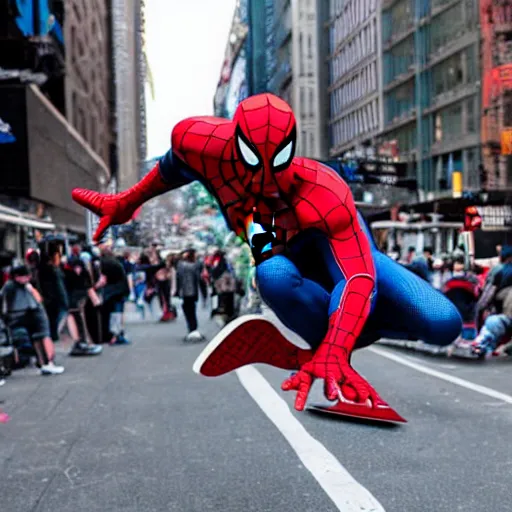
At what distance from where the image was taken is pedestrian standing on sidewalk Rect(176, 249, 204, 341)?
11.5 meters

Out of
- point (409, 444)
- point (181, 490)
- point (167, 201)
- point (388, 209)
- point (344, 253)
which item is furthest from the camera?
point (409, 444)

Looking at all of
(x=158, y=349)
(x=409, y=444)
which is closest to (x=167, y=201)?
(x=409, y=444)

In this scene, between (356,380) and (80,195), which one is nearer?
(356,380)

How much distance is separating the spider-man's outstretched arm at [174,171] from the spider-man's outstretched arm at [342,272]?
295 mm

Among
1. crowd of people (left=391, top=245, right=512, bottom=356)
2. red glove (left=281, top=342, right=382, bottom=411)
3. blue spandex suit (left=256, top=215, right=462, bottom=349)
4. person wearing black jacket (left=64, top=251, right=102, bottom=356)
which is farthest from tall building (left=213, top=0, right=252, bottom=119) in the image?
person wearing black jacket (left=64, top=251, right=102, bottom=356)

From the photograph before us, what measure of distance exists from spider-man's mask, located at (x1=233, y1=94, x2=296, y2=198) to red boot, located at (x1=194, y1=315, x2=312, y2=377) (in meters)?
0.57

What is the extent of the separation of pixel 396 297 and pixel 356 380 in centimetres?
44

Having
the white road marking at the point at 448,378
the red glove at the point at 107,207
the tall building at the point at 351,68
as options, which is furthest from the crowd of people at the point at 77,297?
the tall building at the point at 351,68

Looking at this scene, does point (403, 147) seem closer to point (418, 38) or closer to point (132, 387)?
point (418, 38)

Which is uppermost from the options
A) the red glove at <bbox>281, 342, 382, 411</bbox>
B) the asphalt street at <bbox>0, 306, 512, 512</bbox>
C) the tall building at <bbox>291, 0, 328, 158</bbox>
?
the tall building at <bbox>291, 0, 328, 158</bbox>

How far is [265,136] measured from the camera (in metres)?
2.33

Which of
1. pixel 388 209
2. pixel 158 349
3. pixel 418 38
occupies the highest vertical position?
pixel 418 38

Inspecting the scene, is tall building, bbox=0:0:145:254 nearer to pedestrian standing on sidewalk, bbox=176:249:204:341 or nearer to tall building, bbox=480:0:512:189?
pedestrian standing on sidewalk, bbox=176:249:204:341

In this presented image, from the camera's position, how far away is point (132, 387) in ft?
27.5
